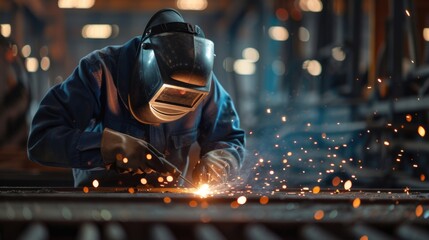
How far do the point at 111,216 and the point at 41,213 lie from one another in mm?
182

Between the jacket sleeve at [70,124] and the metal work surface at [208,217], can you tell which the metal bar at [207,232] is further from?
the jacket sleeve at [70,124]

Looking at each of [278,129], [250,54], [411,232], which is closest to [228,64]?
[250,54]

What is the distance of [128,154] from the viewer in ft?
9.14

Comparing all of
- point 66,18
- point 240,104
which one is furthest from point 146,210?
point 66,18

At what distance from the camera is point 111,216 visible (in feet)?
5.89

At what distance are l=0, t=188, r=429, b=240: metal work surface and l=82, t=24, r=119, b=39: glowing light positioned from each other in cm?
1538

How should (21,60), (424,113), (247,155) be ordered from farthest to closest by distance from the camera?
1. (21,60)
2. (424,113)
3. (247,155)

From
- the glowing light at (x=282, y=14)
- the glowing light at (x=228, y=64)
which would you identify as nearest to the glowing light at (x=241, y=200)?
the glowing light at (x=282, y=14)

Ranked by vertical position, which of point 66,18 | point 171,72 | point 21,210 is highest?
point 66,18

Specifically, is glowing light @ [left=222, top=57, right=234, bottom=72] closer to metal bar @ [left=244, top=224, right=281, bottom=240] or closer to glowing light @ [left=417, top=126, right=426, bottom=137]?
glowing light @ [left=417, top=126, right=426, bottom=137]

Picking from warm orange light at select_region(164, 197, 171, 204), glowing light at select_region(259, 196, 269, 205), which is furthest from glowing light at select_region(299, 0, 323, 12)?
warm orange light at select_region(164, 197, 171, 204)

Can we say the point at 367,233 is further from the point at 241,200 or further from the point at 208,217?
the point at 241,200

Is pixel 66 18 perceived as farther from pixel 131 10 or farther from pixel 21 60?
pixel 21 60

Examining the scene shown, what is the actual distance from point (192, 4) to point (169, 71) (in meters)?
13.8
